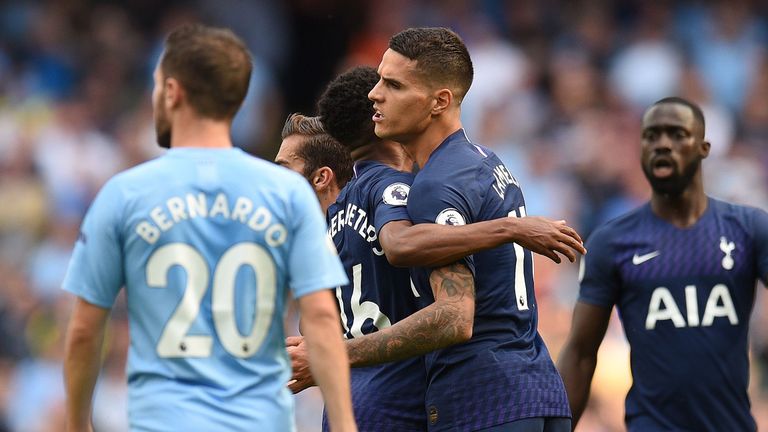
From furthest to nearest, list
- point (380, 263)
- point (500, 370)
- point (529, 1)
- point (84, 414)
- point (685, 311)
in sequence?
point (529, 1) < point (685, 311) < point (380, 263) < point (500, 370) < point (84, 414)

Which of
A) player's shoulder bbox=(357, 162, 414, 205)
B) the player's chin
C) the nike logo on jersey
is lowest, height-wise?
the nike logo on jersey

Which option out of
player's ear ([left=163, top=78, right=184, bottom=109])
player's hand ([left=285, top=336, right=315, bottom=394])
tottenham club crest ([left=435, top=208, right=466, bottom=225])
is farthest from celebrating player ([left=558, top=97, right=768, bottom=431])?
player's ear ([left=163, top=78, right=184, bottom=109])

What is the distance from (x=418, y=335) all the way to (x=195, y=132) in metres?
1.38

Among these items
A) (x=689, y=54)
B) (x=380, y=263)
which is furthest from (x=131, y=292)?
(x=689, y=54)

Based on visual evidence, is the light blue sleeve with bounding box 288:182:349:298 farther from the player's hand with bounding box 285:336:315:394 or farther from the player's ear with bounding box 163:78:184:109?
the player's hand with bounding box 285:336:315:394

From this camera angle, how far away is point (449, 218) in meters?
5.71

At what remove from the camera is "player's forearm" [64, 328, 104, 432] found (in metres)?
4.63

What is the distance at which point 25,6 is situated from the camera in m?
15.8

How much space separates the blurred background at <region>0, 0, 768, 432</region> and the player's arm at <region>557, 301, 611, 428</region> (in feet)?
13.4

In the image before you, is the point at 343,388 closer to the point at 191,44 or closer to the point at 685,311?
the point at 191,44

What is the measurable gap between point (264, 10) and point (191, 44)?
11.6 m

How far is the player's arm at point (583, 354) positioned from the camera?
24.6 feet

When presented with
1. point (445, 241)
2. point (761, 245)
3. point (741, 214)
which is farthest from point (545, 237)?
point (741, 214)

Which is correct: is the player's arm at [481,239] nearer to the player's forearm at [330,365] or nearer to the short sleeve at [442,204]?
the short sleeve at [442,204]
